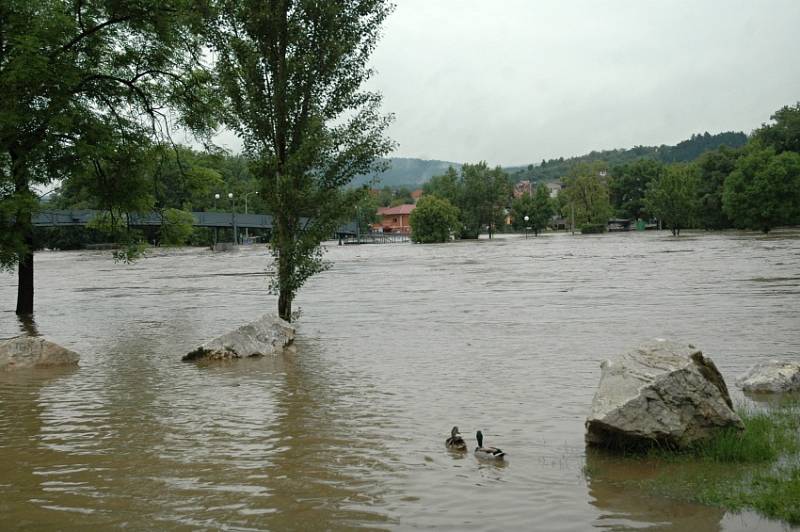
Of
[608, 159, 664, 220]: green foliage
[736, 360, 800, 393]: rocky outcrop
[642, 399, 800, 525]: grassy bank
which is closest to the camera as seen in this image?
[642, 399, 800, 525]: grassy bank

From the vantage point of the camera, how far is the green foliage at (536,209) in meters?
185

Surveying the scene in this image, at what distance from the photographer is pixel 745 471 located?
24.7ft

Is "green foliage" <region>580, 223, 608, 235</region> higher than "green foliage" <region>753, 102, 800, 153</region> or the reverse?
the reverse

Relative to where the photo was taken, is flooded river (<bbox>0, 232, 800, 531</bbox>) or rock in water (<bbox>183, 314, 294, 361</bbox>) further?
rock in water (<bbox>183, 314, 294, 361</bbox>)

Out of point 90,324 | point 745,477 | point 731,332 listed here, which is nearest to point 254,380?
point 745,477

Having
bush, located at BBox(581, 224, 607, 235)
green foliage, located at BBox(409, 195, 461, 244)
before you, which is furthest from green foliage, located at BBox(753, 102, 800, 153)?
green foliage, located at BBox(409, 195, 461, 244)

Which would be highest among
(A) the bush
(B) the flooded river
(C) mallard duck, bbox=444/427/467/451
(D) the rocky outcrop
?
(A) the bush

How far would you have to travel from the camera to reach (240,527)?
21.2 ft

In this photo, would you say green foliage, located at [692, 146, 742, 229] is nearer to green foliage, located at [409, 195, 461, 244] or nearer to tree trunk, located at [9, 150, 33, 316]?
green foliage, located at [409, 195, 461, 244]

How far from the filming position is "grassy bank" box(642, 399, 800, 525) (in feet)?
21.7

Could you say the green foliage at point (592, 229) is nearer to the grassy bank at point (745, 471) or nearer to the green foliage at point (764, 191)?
the green foliage at point (764, 191)

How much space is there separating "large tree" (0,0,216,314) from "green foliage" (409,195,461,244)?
384ft

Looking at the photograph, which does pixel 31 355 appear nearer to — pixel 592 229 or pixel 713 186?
pixel 713 186

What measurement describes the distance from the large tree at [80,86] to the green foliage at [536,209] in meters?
164
